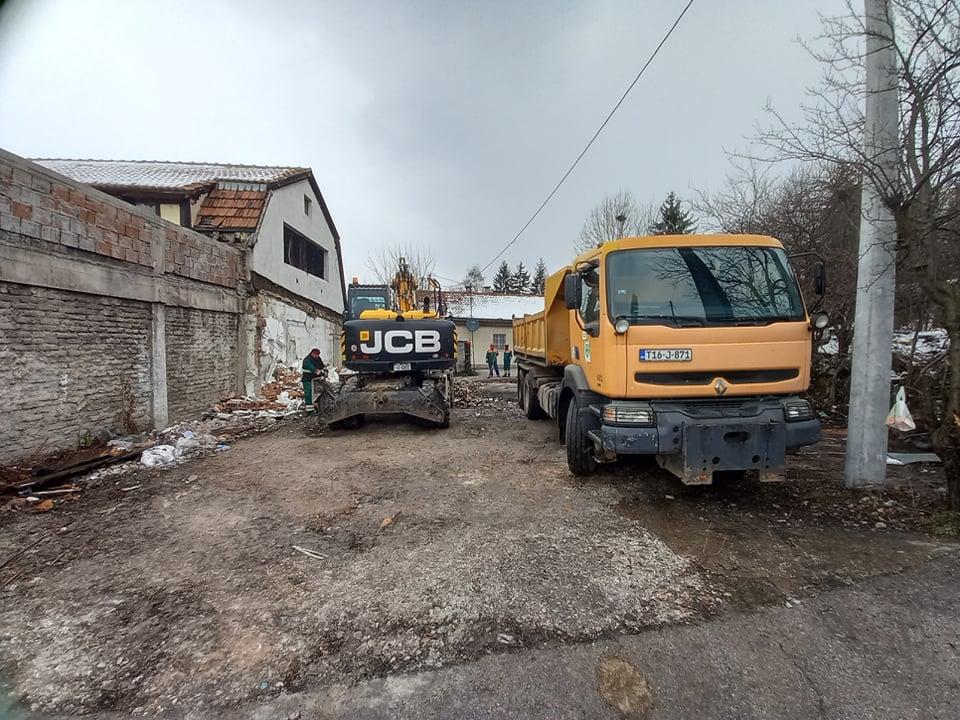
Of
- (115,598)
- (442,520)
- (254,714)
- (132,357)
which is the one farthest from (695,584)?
(132,357)

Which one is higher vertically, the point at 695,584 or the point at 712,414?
the point at 712,414

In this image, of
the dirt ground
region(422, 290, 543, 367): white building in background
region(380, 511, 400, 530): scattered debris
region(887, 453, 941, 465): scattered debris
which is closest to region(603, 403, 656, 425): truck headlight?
the dirt ground

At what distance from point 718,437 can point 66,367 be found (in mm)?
7982

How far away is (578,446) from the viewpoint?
5371mm

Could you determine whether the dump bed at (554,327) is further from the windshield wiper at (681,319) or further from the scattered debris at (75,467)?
the scattered debris at (75,467)

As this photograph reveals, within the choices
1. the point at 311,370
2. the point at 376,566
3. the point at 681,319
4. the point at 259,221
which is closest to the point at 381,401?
the point at 311,370

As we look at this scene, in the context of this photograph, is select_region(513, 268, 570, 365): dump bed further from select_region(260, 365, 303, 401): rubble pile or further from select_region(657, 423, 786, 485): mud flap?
select_region(260, 365, 303, 401): rubble pile

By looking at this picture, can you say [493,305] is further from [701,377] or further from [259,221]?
[701,377]

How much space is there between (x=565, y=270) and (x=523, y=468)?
2865 millimetres

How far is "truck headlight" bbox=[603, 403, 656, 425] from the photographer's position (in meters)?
4.25

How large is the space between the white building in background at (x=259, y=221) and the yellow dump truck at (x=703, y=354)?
9.69 metres

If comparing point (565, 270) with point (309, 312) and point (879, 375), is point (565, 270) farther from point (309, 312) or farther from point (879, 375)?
point (309, 312)

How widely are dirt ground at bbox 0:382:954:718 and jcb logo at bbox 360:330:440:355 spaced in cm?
319

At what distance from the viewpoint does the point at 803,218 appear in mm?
9719
